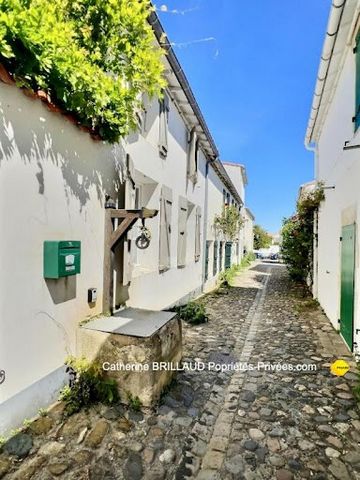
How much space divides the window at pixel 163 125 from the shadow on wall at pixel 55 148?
7.07 feet

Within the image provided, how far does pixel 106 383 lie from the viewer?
336cm

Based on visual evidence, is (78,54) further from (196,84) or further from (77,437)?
(196,84)

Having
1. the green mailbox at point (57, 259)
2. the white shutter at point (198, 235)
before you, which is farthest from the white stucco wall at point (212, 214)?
the green mailbox at point (57, 259)

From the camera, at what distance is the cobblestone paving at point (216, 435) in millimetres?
2500

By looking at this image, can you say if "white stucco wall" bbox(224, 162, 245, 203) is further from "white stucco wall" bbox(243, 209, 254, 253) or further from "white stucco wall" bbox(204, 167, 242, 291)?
"white stucco wall" bbox(204, 167, 242, 291)

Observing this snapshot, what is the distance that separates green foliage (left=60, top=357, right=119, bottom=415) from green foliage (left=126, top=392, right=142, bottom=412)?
0.17 metres

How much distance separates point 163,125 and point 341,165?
387cm

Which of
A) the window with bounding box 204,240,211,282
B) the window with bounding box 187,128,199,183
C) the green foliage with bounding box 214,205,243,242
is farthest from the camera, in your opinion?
the green foliage with bounding box 214,205,243,242

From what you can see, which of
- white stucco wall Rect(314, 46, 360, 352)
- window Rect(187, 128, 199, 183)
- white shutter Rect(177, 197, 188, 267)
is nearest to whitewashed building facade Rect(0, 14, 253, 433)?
white shutter Rect(177, 197, 188, 267)

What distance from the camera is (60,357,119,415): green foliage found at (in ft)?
10.8

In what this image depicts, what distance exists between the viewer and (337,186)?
21.8 feet

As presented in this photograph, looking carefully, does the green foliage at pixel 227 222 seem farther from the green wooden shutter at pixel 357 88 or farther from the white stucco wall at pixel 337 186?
the green wooden shutter at pixel 357 88

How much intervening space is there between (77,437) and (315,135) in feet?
35.1

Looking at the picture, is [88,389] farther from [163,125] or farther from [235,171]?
[235,171]
